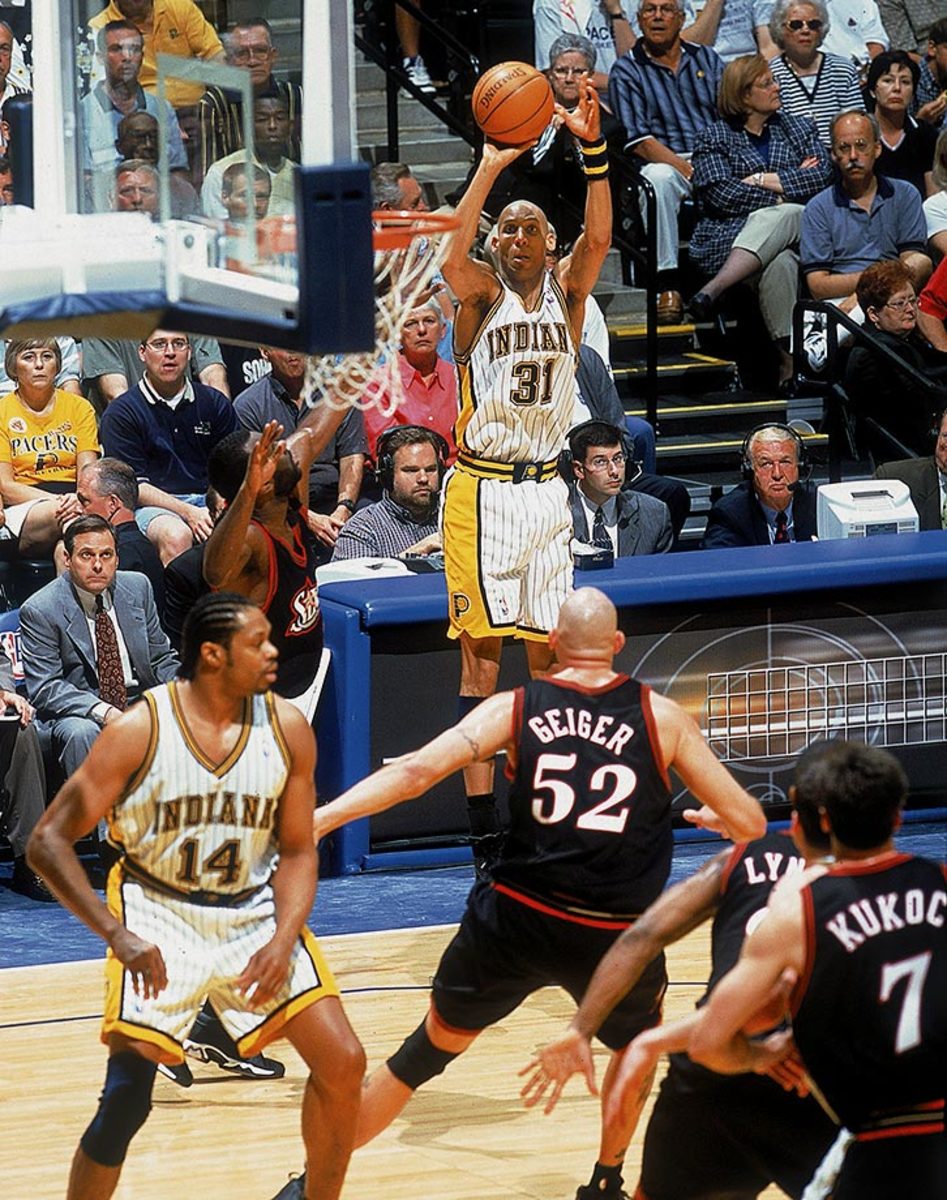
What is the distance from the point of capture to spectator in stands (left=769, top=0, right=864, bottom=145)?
12.5 m

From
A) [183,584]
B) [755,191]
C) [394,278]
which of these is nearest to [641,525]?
[183,584]

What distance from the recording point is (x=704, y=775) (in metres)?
5.64

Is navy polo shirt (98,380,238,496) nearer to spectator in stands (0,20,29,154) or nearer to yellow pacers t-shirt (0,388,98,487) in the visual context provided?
yellow pacers t-shirt (0,388,98,487)

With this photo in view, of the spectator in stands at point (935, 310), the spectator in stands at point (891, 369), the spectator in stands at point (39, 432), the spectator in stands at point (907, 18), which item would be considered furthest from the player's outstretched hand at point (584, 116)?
the spectator in stands at point (907, 18)

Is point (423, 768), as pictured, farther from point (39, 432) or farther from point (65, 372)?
point (65, 372)

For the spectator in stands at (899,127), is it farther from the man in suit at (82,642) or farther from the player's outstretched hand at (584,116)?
the man in suit at (82,642)

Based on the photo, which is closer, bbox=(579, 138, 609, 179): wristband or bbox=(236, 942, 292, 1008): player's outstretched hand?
bbox=(236, 942, 292, 1008): player's outstretched hand

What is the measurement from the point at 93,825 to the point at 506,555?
3.05 metres

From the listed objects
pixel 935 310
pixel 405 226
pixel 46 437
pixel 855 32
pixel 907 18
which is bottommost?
pixel 46 437

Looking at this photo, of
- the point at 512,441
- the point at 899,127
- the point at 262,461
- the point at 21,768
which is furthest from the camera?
the point at 899,127

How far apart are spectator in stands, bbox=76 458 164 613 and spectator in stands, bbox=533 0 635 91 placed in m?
4.41

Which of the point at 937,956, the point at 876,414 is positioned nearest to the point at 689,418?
the point at 876,414

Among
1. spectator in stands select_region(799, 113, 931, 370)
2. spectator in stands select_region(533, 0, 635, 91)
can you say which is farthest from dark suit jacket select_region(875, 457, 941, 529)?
spectator in stands select_region(533, 0, 635, 91)

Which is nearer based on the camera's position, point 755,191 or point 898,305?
point 898,305
